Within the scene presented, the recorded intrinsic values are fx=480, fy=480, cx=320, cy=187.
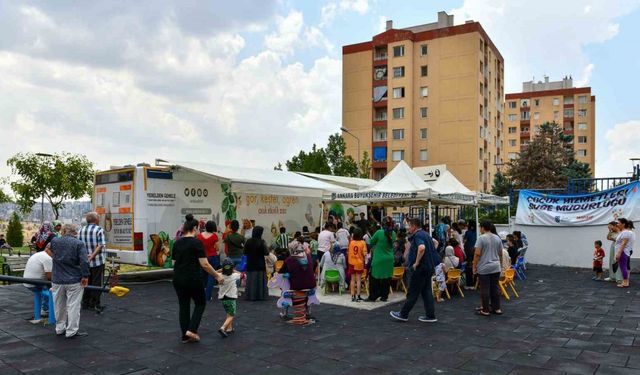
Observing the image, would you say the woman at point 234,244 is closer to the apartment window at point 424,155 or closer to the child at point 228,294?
the child at point 228,294

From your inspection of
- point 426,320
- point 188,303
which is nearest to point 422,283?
point 426,320

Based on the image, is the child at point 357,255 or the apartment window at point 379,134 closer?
the child at point 357,255

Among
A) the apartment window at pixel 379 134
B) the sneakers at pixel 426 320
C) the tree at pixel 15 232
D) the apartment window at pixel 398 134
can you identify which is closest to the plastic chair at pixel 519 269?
the sneakers at pixel 426 320

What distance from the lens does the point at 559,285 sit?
11.8 m

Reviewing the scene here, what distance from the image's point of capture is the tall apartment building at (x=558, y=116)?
77688 millimetres

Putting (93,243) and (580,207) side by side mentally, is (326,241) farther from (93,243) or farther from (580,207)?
(580,207)

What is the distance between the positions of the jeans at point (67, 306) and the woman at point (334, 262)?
494cm

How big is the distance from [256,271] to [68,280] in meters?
3.63

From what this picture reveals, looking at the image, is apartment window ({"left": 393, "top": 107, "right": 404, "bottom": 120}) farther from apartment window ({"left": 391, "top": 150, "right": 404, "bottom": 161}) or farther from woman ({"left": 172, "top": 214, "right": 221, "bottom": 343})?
woman ({"left": 172, "top": 214, "right": 221, "bottom": 343})

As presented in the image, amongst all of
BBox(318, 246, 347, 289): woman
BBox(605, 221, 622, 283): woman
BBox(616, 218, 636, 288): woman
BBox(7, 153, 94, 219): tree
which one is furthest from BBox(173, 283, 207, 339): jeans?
BBox(7, 153, 94, 219): tree

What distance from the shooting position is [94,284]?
26.8ft

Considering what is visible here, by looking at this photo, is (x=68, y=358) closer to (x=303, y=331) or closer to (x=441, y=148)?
(x=303, y=331)

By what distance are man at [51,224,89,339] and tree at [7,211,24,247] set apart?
95.4 ft

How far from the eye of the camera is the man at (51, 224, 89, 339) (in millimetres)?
6590
